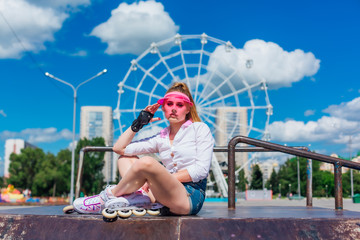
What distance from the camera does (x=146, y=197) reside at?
303 cm

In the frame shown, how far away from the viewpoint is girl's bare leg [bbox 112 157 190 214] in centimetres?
269

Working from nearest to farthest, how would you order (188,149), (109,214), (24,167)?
(109,214), (188,149), (24,167)

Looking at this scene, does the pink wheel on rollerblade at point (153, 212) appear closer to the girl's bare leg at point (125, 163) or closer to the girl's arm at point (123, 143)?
the girl's bare leg at point (125, 163)

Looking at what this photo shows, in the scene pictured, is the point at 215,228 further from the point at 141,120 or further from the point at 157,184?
the point at 141,120

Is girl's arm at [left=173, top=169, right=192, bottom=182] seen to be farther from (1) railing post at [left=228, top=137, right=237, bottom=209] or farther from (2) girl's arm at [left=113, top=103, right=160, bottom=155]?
(1) railing post at [left=228, top=137, right=237, bottom=209]

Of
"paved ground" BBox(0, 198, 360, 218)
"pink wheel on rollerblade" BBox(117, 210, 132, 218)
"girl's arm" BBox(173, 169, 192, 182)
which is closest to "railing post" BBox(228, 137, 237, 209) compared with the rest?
"paved ground" BBox(0, 198, 360, 218)

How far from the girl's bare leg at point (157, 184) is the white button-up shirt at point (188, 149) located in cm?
27

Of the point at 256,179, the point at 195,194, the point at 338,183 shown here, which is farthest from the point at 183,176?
the point at 256,179

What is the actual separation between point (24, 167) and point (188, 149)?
6127cm

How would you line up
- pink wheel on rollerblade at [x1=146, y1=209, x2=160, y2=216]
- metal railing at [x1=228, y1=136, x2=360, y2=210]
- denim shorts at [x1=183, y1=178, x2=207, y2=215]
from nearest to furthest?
pink wheel on rollerblade at [x1=146, y1=209, x2=160, y2=216], denim shorts at [x1=183, y1=178, x2=207, y2=215], metal railing at [x1=228, y1=136, x2=360, y2=210]

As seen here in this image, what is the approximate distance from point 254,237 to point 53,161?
6427 cm

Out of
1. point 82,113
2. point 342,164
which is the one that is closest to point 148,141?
point 342,164

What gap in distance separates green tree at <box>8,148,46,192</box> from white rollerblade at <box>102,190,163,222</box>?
59.6 m

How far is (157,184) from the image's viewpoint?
9.05 feet
